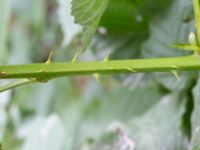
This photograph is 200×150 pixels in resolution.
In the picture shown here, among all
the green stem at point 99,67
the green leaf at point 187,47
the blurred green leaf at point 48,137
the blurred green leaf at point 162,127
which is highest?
the green leaf at point 187,47

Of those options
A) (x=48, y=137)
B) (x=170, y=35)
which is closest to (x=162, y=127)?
(x=170, y=35)

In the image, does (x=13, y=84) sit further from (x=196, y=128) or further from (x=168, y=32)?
(x=168, y=32)

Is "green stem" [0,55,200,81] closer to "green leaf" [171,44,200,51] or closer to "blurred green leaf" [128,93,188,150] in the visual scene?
"green leaf" [171,44,200,51]

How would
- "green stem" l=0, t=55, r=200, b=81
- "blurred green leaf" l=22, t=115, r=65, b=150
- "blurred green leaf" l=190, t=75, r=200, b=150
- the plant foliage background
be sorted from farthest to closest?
1. "blurred green leaf" l=22, t=115, r=65, b=150
2. the plant foliage background
3. "blurred green leaf" l=190, t=75, r=200, b=150
4. "green stem" l=0, t=55, r=200, b=81

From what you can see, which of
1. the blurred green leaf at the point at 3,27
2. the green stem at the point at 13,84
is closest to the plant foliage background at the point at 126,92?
the blurred green leaf at the point at 3,27

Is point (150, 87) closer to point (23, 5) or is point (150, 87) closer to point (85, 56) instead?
point (85, 56)

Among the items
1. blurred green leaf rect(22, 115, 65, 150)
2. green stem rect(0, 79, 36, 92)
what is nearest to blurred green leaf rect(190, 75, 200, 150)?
green stem rect(0, 79, 36, 92)

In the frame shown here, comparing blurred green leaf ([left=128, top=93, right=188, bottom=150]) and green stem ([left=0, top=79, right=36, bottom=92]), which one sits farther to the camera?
blurred green leaf ([left=128, top=93, right=188, bottom=150])

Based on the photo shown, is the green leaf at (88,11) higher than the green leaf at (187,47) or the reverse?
the reverse

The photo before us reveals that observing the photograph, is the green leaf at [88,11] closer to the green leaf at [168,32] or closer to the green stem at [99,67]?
the green stem at [99,67]
